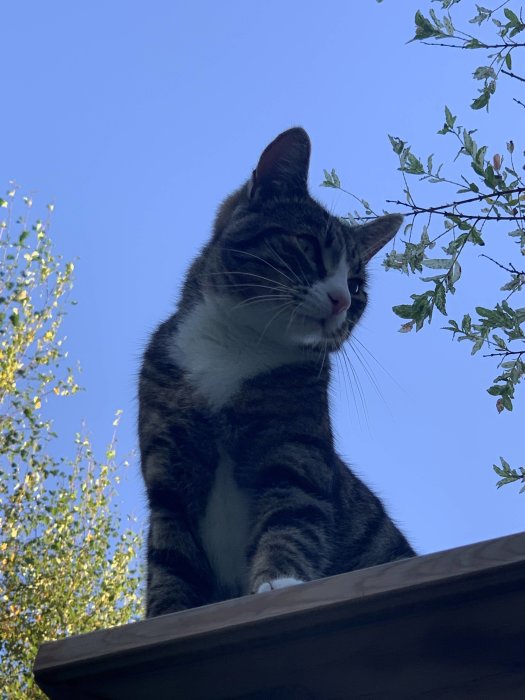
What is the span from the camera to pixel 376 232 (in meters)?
3.69

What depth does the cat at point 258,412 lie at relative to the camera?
2.74m

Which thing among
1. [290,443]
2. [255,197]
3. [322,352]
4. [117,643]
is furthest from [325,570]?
[255,197]

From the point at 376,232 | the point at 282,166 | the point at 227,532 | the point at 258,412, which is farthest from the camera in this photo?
the point at 376,232

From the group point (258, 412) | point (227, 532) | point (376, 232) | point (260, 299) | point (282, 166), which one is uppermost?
point (282, 166)

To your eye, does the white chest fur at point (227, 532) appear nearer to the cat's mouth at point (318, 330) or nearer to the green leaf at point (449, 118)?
the cat's mouth at point (318, 330)

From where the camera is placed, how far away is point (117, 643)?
1878 mm

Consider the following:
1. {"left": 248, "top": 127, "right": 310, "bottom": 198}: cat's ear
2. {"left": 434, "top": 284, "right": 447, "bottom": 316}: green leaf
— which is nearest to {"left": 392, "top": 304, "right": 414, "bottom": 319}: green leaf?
{"left": 434, "top": 284, "right": 447, "bottom": 316}: green leaf

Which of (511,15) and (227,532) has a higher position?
(511,15)

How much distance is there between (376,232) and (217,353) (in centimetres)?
101

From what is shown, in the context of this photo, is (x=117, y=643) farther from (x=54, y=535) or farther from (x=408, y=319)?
(x=54, y=535)

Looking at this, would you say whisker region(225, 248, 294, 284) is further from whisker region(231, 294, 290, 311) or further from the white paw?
the white paw

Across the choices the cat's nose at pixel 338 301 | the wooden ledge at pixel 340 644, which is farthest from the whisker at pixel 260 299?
the wooden ledge at pixel 340 644

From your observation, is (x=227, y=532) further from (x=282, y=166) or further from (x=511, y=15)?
(x=511, y=15)

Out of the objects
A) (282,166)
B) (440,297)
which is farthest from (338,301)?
(282,166)
